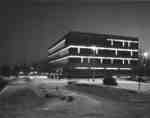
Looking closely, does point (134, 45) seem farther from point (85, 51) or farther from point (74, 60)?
point (74, 60)

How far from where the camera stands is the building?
225 feet

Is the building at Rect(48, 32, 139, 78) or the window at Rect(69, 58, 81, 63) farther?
the building at Rect(48, 32, 139, 78)

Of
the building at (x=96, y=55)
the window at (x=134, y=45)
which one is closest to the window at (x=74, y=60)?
the building at (x=96, y=55)

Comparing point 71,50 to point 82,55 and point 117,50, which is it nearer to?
point 82,55

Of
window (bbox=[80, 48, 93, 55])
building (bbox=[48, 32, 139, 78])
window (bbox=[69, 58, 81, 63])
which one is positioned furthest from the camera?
window (bbox=[80, 48, 93, 55])

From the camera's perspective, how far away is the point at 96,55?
73875 millimetres

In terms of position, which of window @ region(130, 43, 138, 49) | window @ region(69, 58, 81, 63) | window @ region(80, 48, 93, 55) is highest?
window @ region(130, 43, 138, 49)

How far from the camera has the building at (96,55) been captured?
68688mm

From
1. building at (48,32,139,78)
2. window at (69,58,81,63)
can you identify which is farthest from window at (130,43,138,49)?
window at (69,58,81,63)

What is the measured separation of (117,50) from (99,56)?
11.7 m

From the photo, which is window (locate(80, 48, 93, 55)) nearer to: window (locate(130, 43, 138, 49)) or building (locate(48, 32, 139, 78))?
building (locate(48, 32, 139, 78))

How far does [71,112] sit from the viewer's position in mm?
10617

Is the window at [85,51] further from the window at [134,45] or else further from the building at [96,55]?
the window at [134,45]

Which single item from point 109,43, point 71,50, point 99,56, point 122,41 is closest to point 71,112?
point 71,50
